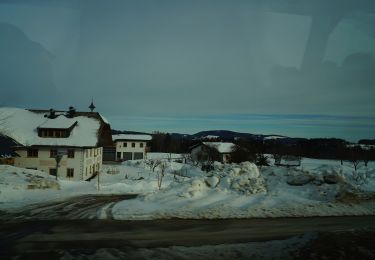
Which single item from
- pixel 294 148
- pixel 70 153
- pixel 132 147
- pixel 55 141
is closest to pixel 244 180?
pixel 70 153

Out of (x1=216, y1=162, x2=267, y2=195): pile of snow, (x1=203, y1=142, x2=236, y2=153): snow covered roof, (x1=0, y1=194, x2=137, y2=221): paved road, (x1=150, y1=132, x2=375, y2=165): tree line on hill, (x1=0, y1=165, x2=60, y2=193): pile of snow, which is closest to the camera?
(x1=0, y1=194, x2=137, y2=221): paved road

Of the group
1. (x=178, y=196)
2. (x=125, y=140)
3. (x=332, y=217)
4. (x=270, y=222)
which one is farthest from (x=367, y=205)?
(x=125, y=140)

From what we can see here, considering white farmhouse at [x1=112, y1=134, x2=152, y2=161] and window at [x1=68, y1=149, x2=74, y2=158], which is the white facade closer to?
window at [x1=68, y1=149, x2=74, y2=158]

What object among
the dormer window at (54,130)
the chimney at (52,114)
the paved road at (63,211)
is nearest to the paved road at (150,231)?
the paved road at (63,211)

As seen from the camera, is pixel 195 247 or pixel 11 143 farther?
pixel 11 143

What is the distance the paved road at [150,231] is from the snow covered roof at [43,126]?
1251 inches

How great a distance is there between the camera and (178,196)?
754 inches

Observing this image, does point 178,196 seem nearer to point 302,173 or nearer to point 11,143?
point 302,173

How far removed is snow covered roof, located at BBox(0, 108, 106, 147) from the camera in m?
45.0

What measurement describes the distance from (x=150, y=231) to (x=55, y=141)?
35.7m

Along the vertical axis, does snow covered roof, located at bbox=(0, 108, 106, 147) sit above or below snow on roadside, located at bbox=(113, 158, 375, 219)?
above

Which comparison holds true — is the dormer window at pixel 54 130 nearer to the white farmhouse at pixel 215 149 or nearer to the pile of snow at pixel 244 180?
the pile of snow at pixel 244 180

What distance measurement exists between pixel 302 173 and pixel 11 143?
36.4m

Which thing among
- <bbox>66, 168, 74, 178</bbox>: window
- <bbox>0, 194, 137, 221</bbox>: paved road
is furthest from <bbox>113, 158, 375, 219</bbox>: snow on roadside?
<bbox>66, 168, 74, 178</bbox>: window
